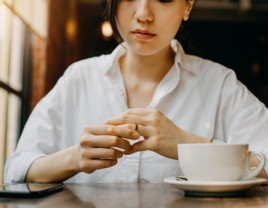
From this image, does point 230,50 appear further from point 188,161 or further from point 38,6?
point 188,161

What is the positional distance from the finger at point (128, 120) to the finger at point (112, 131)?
4cm

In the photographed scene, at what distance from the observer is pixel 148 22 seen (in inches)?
37.5

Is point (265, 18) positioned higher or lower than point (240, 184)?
higher

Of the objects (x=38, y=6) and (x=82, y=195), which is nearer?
(x=82, y=195)

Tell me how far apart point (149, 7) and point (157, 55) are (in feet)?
0.92

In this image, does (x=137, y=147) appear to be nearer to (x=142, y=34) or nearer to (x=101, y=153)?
(x=101, y=153)

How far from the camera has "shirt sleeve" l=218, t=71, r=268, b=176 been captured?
40.0 inches

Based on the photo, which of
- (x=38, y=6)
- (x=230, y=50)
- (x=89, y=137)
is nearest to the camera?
(x=89, y=137)

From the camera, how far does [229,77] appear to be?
3.93ft

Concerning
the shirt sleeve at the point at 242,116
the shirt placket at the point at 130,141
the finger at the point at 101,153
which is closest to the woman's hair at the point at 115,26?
the shirt placket at the point at 130,141


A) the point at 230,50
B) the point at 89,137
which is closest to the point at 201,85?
the point at 89,137

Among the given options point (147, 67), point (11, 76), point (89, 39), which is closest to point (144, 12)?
point (147, 67)

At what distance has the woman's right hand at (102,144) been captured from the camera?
0.69 metres

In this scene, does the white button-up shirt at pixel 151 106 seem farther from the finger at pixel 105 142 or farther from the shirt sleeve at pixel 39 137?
the finger at pixel 105 142
